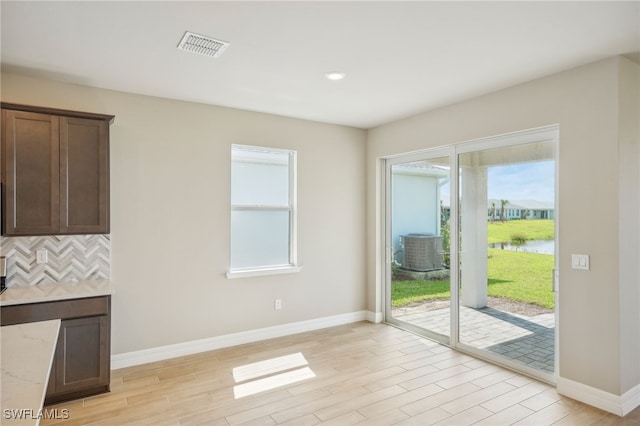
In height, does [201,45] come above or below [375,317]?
above

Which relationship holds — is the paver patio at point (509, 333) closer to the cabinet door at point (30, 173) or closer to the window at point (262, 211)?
the window at point (262, 211)

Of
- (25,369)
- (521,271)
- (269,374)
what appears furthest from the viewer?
(521,271)

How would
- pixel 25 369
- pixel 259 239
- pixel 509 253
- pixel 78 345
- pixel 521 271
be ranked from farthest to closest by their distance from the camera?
pixel 259 239, pixel 509 253, pixel 521 271, pixel 78 345, pixel 25 369

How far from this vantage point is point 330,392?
10.4 ft

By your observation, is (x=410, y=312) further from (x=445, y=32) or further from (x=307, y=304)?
(x=445, y=32)

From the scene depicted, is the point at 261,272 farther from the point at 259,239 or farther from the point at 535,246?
the point at 535,246

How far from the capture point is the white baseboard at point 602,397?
2.81m

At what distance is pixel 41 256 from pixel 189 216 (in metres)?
1.37

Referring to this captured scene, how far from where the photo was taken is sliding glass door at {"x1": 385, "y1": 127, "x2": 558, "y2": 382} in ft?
11.3

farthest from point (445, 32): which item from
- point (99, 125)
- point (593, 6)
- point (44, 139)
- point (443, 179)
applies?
point (44, 139)

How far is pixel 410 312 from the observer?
16.1 ft

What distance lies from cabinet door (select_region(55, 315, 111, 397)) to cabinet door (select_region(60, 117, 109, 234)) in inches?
32.3

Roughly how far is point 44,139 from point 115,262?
1301 millimetres

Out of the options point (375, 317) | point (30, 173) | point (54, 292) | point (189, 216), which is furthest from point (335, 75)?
point (375, 317)
